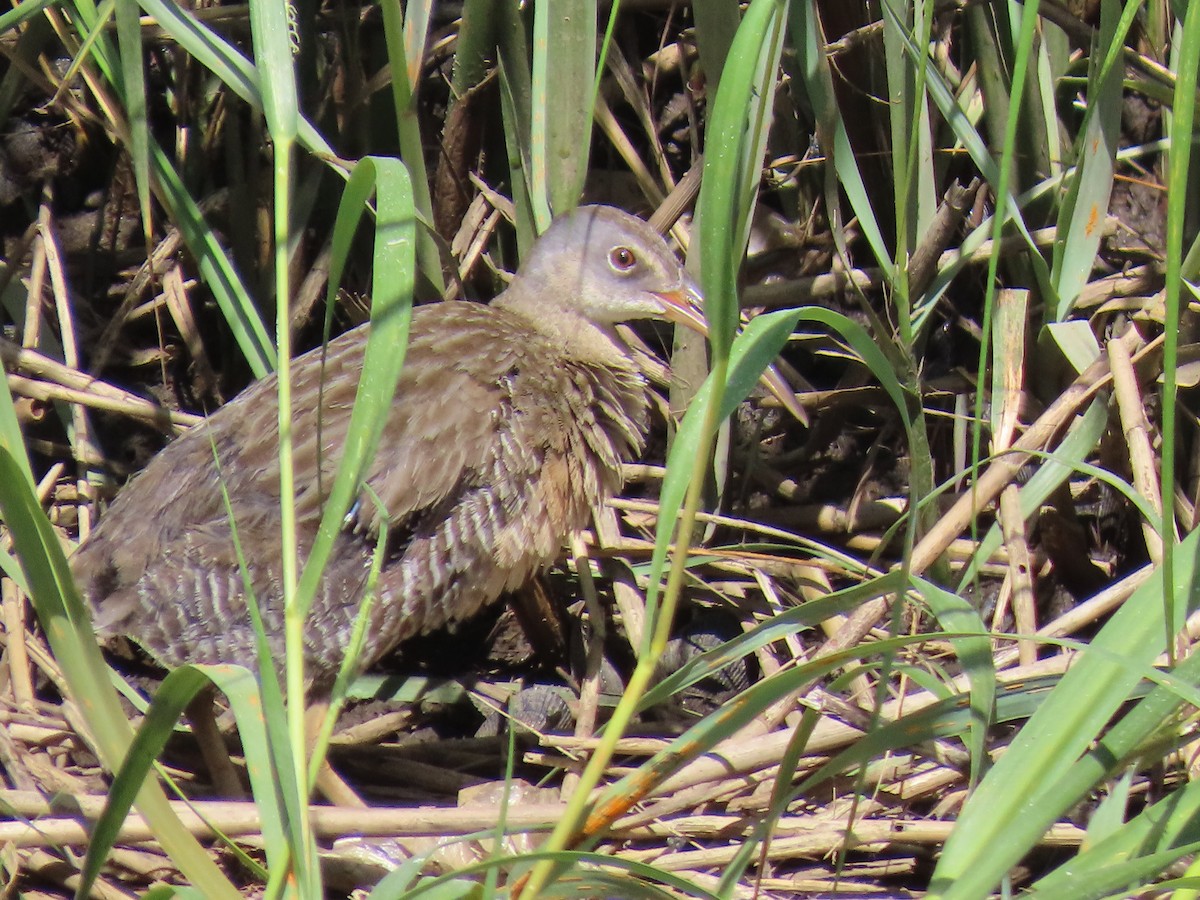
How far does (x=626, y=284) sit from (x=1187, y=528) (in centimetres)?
139

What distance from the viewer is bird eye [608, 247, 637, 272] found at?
3311mm

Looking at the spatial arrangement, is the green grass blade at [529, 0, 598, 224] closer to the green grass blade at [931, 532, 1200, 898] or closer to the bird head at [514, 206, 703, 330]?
the bird head at [514, 206, 703, 330]

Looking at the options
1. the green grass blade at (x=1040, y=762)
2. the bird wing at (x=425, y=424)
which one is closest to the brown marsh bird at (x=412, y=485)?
the bird wing at (x=425, y=424)

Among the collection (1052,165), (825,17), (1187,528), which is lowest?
(1187,528)

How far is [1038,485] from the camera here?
2.82m

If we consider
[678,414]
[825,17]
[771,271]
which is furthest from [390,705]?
[825,17]

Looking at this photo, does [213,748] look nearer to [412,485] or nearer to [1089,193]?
[412,485]

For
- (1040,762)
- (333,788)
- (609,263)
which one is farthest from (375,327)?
(609,263)

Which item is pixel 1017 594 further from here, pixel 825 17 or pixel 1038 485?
pixel 825 17

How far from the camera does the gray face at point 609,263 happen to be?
3.28 m

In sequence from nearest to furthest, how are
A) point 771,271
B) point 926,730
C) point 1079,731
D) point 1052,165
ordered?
point 1079,731
point 926,730
point 1052,165
point 771,271

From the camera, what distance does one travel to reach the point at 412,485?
288cm

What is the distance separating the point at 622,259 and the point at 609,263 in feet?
0.12

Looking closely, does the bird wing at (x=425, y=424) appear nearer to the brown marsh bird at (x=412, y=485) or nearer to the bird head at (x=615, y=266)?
the brown marsh bird at (x=412, y=485)
